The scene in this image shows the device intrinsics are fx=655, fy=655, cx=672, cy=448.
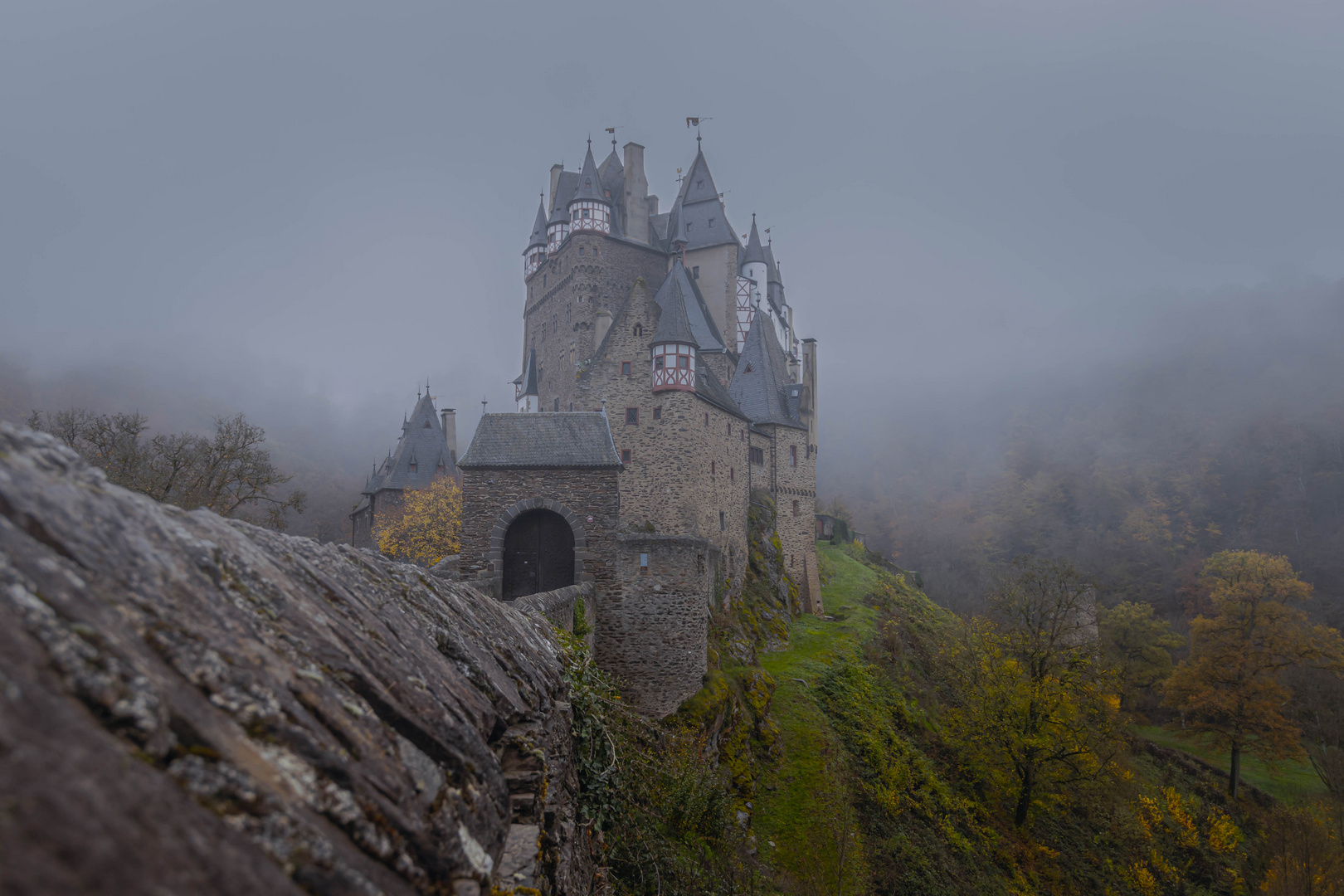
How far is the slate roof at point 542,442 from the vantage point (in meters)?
14.9

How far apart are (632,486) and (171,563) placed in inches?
886

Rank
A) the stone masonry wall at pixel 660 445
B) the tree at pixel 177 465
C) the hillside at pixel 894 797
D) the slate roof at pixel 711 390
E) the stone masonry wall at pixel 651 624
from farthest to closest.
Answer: the slate roof at pixel 711 390, the stone masonry wall at pixel 660 445, the tree at pixel 177 465, the stone masonry wall at pixel 651 624, the hillside at pixel 894 797

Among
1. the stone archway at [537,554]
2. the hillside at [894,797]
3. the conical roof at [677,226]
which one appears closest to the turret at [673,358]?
the hillside at [894,797]

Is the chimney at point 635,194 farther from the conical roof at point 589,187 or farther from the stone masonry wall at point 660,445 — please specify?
the stone masonry wall at point 660,445

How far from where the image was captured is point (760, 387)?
111 ft

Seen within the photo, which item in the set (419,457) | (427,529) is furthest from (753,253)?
(427,529)

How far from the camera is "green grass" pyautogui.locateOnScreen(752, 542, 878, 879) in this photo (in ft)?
46.3

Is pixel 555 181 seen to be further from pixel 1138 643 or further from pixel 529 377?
pixel 1138 643

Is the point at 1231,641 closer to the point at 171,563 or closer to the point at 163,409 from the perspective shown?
the point at 171,563

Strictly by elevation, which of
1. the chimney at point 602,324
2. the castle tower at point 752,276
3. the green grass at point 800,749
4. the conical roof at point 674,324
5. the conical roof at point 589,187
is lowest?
the green grass at point 800,749

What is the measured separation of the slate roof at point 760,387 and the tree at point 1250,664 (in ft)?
65.9

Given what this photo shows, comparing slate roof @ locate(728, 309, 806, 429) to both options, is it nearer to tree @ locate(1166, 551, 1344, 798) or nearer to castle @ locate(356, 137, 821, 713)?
castle @ locate(356, 137, 821, 713)

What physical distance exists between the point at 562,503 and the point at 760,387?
2062 centimetres

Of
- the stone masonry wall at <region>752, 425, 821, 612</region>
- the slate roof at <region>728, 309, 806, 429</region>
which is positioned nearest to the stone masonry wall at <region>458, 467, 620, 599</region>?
the stone masonry wall at <region>752, 425, 821, 612</region>
